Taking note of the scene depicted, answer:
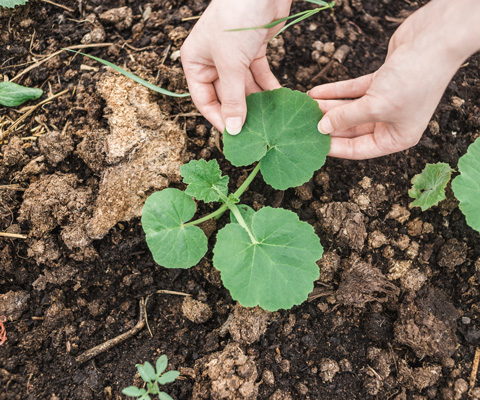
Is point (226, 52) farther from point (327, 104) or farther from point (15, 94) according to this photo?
point (15, 94)

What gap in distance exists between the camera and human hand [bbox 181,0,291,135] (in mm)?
2148

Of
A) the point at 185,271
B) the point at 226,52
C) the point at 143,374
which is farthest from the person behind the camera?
the point at 185,271

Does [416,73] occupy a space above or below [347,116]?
above

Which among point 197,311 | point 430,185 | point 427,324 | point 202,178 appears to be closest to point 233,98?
point 202,178

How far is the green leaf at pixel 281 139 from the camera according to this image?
2398mm

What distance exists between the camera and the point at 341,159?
280 cm

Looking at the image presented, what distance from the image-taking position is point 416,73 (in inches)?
79.3

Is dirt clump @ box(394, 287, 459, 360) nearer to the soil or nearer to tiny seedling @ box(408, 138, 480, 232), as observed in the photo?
the soil

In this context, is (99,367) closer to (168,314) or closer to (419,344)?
(168,314)

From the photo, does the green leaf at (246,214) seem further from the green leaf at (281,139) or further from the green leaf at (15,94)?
the green leaf at (15,94)

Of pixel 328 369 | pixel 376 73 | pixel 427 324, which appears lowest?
pixel 328 369

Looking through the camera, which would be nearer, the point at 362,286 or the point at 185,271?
the point at 362,286

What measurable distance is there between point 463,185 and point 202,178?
147 centimetres

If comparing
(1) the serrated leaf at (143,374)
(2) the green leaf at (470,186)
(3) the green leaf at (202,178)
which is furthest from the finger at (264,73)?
(1) the serrated leaf at (143,374)
